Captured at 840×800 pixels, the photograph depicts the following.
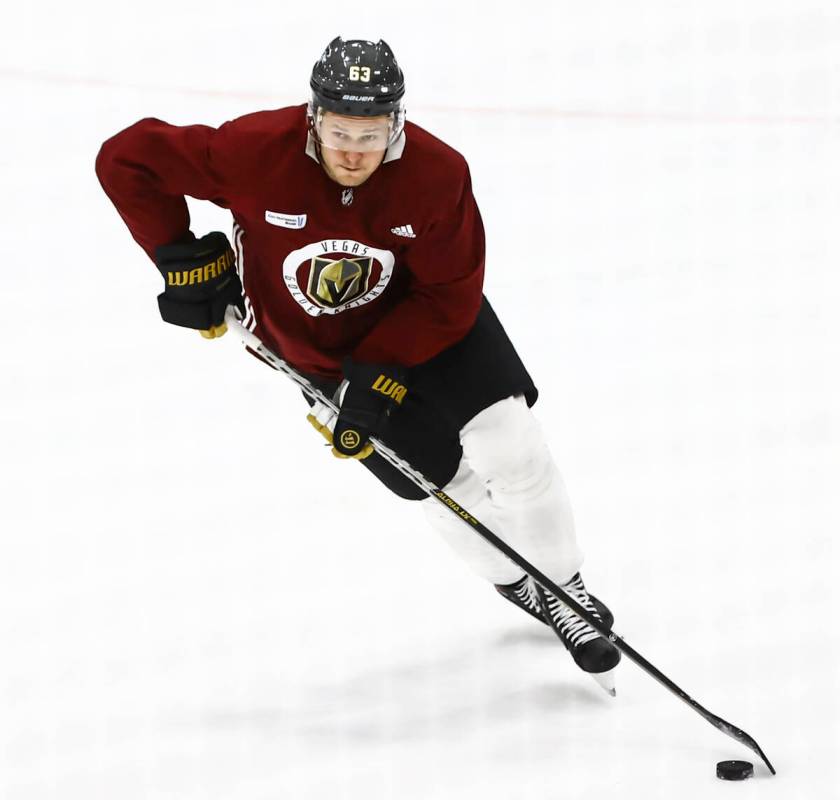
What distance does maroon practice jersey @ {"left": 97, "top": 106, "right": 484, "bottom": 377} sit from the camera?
2.42m

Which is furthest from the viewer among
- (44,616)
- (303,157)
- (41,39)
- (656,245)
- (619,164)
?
(41,39)

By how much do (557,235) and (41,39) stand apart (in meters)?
2.26

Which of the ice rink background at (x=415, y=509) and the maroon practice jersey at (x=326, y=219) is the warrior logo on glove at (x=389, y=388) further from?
the ice rink background at (x=415, y=509)

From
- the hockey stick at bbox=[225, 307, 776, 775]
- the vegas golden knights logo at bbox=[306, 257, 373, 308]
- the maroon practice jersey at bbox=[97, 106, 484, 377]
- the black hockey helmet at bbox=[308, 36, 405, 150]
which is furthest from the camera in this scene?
the hockey stick at bbox=[225, 307, 776, 775]

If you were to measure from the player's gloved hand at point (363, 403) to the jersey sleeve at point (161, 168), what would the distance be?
1.37 feet

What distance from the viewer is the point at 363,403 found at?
2.59 m

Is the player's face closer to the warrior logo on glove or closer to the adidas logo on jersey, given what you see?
the adidas logo on jersey

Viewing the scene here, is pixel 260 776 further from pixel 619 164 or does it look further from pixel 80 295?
pixel 619 164

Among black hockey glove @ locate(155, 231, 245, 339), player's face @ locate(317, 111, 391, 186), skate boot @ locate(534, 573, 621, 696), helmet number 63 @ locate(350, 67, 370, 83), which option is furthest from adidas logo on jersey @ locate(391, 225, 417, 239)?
skate boot @ locate(534, 573, 621, 696)

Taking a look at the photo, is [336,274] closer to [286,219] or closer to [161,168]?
[286,219]

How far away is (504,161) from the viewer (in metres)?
5.06

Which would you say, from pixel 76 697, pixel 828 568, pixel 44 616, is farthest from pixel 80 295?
pixel 828 568

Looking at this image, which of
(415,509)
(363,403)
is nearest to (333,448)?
(363,403)

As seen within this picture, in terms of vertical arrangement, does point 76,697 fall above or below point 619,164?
below
